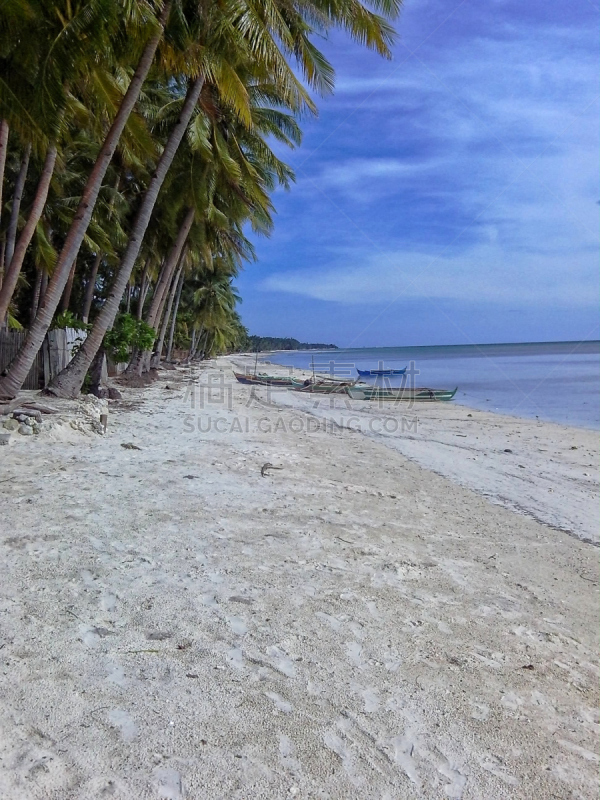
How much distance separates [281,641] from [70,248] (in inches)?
307

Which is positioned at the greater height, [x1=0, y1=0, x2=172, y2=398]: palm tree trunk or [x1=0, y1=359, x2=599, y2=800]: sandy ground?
[x1=0, y1=0, x2=172, y2=398]: palm tree trunk

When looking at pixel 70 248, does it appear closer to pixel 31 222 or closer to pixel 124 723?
pixel 31 222

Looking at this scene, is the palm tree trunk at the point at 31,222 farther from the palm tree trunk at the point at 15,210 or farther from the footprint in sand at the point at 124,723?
the footprint in sand at the point at 124,723

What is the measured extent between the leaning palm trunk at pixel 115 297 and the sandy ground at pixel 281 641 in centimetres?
359

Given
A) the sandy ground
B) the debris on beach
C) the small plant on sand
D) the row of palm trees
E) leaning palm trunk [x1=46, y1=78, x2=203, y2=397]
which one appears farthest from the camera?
the small plant on sand

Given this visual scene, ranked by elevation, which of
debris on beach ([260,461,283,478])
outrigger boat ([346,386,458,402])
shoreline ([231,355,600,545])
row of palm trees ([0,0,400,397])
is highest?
row of palm trees ([0,0,400,397])

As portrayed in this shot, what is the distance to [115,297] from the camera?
9.88 meters

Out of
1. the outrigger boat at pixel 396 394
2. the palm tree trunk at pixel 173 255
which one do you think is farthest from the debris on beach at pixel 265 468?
the outrigger boat at pixel 396 394

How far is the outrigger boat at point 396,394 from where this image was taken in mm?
23203

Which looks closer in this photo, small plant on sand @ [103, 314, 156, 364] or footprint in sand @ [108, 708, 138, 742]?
footprint in sand @ [108, 708, 138, 742]

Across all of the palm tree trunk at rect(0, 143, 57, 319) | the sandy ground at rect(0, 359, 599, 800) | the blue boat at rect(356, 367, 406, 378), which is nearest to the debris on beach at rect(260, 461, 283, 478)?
the sandy ground at rect(0, 359, 599, 800)

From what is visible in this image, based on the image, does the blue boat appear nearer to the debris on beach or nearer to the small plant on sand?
the small plant on sand

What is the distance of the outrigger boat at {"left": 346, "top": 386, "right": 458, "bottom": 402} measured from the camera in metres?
23.2

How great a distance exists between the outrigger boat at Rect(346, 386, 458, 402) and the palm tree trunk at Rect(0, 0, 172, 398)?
15.9 m
